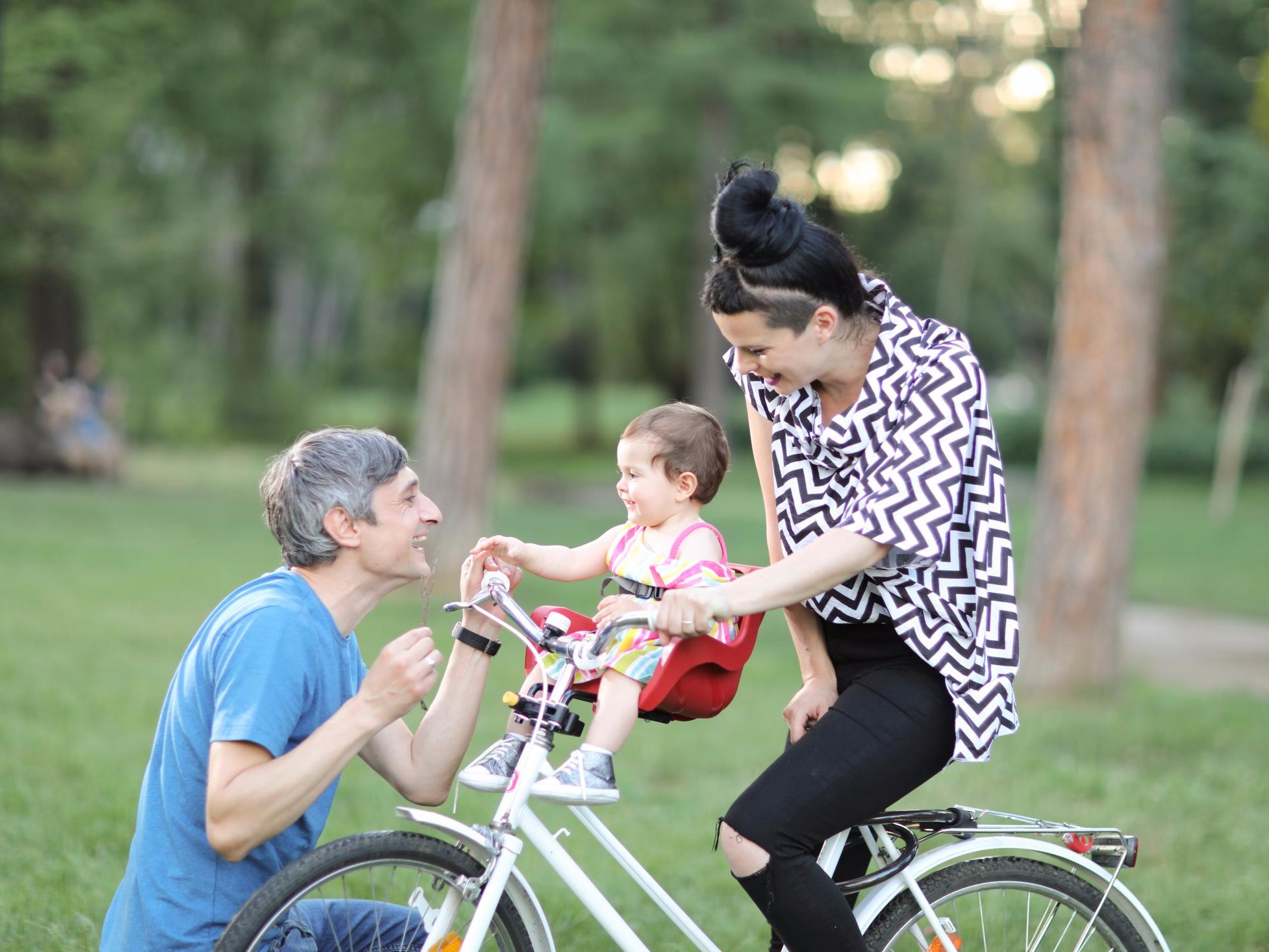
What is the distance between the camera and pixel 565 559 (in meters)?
3.13

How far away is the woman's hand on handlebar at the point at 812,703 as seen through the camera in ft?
10.1

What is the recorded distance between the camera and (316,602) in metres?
2.81

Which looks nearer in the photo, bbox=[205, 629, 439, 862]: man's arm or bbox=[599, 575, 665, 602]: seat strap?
bbox=[205, 629, 439, 862]: man's arm

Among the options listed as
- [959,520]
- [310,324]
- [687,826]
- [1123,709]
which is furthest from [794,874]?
[310,324]

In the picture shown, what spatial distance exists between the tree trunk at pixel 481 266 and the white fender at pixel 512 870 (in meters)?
8.46

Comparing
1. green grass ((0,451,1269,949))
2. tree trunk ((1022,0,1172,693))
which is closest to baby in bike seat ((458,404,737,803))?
green grass ((0,451,1269,949))

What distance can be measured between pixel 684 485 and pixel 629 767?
13.5ft

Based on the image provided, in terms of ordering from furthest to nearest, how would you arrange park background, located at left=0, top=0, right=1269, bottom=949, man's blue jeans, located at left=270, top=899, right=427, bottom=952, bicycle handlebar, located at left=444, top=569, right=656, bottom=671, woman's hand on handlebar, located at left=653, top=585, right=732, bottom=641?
park background, located at left=0, top=0, right=1269, bottom=949
man's blue jeans, located at left=270, top=899, right=427, bottom=952
bicycle handlebar, located at left=444, top=569, right=656, bottom=671
woman's hand on handlebar, located at left=653, top=585, right=732, bottom=641

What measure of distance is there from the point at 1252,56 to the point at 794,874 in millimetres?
33283

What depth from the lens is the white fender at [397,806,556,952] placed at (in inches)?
104

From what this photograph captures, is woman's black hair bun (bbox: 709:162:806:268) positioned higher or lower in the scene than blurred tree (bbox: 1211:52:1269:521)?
higher

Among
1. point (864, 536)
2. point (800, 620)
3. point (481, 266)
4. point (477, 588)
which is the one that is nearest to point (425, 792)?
point (477, 588)

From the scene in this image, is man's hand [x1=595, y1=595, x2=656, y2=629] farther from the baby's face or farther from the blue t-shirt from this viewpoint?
the blue t-shirt

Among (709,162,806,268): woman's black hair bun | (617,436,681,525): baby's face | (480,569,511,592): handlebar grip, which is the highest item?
(709,162,806,268): woman's black hair bun
